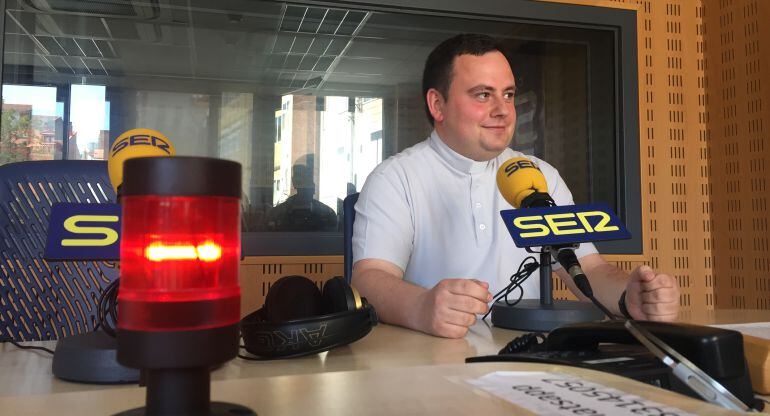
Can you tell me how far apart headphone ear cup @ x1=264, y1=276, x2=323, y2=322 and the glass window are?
1.19m

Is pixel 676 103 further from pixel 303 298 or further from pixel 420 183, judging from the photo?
pixel 303 298

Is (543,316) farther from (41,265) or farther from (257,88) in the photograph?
(257,88)

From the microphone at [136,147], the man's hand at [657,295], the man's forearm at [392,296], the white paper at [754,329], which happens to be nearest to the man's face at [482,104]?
the man's forearm at [392,296]

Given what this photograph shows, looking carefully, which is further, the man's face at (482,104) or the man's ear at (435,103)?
the man's ear at (435,103)

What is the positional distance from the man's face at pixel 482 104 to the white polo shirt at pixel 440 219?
8 cm

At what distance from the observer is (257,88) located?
2305 mm

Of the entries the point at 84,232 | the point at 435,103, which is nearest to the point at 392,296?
the point at 84,232

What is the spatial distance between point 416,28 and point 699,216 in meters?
1.46

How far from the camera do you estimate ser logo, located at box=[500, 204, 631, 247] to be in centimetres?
90

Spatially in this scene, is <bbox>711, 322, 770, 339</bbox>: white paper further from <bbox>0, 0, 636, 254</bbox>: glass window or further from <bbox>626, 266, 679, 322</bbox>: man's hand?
<bbox>0, 0, 636, 254</bbox>: glass window

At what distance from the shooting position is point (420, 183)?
1.61m

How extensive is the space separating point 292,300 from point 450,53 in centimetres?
98

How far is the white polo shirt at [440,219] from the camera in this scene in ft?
4.93

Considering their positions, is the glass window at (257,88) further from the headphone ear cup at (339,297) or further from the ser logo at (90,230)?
the ser logo at (90,230)
